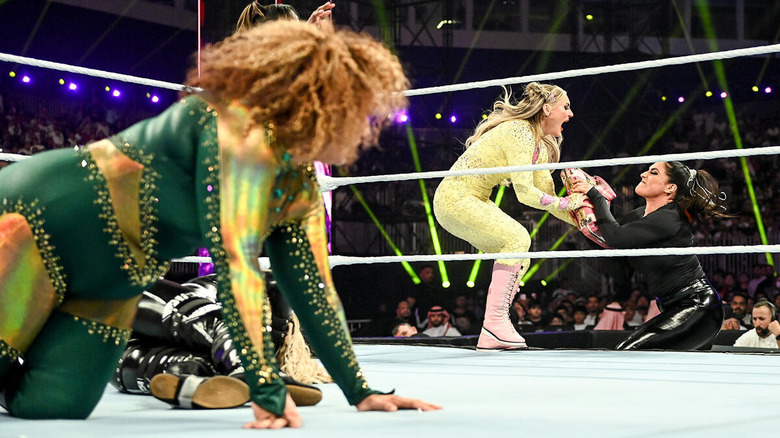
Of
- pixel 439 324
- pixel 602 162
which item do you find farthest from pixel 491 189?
Result: pixel 439 324

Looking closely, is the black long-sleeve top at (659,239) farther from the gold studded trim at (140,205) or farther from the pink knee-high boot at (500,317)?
the gold studded trim at (140,205)

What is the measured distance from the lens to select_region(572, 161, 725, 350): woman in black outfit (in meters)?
2.57

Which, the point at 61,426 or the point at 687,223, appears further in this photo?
the point at 687,223

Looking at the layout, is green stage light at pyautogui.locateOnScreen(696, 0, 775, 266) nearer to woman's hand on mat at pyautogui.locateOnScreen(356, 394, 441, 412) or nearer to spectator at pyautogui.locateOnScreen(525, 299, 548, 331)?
spectator at pyautogui.locateOnScreen(525, 299, 548, 331)

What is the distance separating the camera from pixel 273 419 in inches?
36.1

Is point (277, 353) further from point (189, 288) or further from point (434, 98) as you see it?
point (434, 98)

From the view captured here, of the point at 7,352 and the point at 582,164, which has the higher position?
the point at 582,164

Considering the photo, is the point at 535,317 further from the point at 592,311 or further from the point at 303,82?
the point at 303,82

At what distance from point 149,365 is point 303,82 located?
61 centimetres

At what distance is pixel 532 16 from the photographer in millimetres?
8844

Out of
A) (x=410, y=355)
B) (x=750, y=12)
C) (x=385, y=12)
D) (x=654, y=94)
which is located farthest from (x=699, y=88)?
(x=410, y=355)

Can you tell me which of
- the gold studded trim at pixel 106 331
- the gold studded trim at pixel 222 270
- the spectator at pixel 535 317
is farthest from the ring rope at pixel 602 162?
the spectator at pixel 535 317

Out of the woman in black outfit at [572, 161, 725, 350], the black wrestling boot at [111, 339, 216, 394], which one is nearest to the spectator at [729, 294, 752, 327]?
the woman in black outfit at [572, 161, 725, 350]

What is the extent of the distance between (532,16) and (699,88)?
1832 mm
